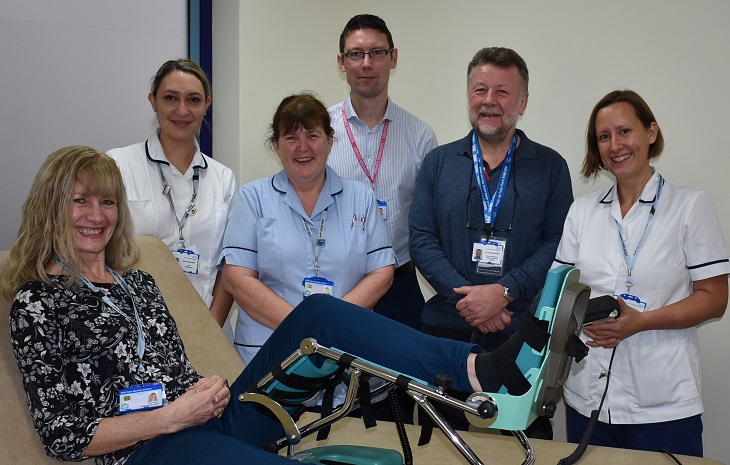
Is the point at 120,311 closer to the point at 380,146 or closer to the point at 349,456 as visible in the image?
the point at 349,456

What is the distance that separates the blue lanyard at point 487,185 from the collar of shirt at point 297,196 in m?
0.54

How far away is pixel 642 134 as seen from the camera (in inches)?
100

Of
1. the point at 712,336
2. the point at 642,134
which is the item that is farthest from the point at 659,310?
the point at 712,336

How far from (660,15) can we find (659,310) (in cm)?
160

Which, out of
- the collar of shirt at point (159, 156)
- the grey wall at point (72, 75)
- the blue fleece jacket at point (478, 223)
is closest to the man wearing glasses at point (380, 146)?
the blue fleece jacket at point (478, 223)

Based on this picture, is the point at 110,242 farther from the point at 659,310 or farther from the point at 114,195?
the point at 659,310

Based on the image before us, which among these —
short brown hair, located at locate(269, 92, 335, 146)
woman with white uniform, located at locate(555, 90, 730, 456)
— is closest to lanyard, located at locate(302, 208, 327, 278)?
short brown hair, located at locate(269, 92, 335, 146)

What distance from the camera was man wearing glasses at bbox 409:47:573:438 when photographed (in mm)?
2707

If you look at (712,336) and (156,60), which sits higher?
(156,60)

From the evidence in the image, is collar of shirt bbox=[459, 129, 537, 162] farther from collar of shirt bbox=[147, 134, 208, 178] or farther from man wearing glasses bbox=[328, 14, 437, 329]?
collar of shirt bbox=[147, 134, 208, 178]

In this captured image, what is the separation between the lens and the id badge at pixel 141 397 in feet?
6.36

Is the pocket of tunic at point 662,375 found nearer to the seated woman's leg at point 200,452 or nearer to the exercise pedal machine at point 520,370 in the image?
the exercise pedal machine at point 520,370

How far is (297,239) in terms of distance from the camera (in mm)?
2691

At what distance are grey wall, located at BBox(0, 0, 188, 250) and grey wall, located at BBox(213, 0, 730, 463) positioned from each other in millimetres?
525
